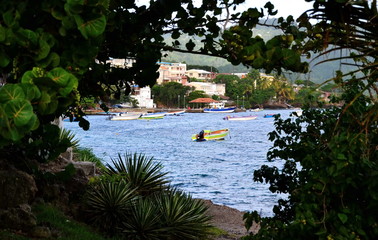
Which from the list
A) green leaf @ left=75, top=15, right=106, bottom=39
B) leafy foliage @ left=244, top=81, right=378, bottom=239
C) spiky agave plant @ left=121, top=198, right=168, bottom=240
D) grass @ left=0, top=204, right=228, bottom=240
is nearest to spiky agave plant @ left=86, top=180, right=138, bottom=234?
spiky agave plant @ left=121, top=198, right=168, bottom=240

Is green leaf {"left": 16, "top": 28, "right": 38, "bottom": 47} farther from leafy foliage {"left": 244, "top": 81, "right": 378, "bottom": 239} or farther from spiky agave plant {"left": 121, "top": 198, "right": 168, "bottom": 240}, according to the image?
spiky agave plant {"left": 121, "top": 198, "right": 168, "bottom": 240}

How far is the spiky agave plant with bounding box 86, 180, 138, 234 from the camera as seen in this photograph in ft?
34.1

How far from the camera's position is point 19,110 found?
81.6 inches

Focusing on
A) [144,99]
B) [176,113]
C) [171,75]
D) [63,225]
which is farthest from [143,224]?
[171,75]

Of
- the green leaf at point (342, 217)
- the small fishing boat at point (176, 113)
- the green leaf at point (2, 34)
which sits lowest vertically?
the small fishing boat at point (176, 113)

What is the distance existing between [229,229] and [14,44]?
41.8 feet

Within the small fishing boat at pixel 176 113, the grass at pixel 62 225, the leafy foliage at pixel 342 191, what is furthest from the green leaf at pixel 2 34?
the small fishing boat at pixel 176 113

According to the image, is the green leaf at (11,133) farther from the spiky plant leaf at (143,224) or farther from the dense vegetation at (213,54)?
the spiky plant leaf at (143,224)

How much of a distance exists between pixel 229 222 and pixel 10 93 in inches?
592

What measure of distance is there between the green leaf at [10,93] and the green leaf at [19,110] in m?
0.04

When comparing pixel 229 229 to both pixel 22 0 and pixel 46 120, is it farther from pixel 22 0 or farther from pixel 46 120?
pixel 22 0

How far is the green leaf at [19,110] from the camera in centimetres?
205

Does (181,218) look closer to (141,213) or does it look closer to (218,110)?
(141,213)

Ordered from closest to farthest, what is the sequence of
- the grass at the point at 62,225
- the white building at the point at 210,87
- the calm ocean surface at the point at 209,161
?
the grass at the point at 62,225
the calm ocean surface at the point at 209,161
the white building at the point at 210,87
